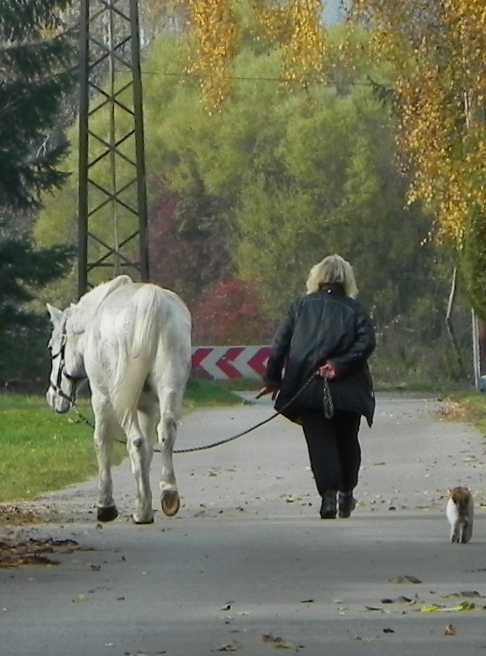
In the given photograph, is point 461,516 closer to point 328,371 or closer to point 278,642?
point 328,371

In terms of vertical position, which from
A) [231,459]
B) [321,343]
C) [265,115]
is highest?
[265,115]

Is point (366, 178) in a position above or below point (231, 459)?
above

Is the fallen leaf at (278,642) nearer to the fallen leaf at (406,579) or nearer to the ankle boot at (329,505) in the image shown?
the fallen leaf at (406,579)

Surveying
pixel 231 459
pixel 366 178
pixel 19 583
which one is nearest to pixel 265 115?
pixel 366 178

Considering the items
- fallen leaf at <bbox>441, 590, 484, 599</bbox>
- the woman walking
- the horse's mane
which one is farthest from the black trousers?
fallen leaf at <bbox>441, 590, 484, 599</bbox>

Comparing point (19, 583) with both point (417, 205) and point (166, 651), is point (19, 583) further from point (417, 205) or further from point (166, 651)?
point (417, 205)

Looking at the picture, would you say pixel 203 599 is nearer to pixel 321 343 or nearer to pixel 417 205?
pixel 321 343

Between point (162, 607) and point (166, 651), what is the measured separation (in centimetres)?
147

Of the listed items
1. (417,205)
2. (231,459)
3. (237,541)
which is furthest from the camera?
(417,205)

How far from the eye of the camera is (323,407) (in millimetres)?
14828

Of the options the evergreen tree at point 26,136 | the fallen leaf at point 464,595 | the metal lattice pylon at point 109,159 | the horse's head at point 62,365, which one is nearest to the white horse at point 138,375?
the horse's head at point 62,365

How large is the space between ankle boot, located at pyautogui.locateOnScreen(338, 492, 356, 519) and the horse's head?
304 cm

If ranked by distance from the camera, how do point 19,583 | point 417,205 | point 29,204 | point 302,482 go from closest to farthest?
point 19,583 → point 302,482 → point 29,204 → point 417,205

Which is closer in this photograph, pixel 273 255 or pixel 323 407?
pixel 323 407
